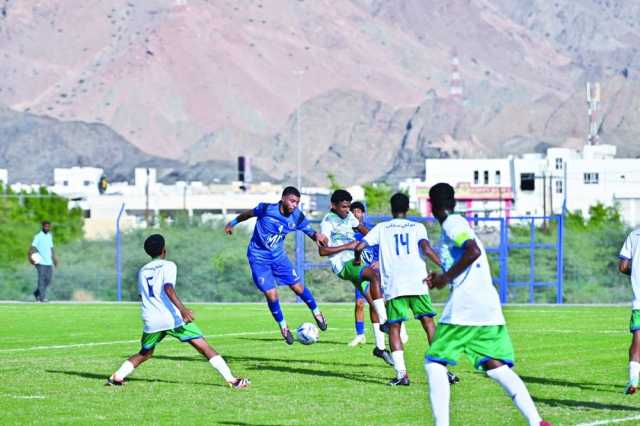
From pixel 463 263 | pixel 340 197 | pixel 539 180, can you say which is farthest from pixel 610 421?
pixel 539 180

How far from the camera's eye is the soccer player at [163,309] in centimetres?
1536

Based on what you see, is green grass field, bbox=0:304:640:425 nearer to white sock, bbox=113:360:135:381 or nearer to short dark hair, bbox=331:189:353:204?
white sock, bbox=113:360:135:381

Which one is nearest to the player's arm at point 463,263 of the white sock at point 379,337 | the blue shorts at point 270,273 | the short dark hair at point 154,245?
the short dark hair at point 154,245

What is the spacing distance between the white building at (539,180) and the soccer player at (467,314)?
441 feet

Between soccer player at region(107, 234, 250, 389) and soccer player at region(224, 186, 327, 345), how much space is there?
3.89 meters

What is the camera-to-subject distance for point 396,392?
50.4ft

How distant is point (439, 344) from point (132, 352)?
10.2 metres

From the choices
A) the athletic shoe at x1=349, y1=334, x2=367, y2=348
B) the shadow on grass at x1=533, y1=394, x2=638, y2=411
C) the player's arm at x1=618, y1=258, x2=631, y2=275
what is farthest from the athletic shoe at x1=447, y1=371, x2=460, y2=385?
the athletic shoe at x1=349, y1=334, x2=367, y2=348

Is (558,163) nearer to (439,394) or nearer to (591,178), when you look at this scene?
(591,178)

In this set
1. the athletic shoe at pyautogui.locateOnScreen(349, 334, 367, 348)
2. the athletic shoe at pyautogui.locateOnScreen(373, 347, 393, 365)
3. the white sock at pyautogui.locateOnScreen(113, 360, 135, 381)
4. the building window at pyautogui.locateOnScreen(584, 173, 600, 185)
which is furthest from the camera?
the building window at pyautogui.locateOnScreen(584, 173, 600, 185)

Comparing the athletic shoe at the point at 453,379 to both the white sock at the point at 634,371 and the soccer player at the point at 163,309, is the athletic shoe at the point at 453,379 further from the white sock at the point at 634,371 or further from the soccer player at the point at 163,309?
the soccer player at the point at 163,309

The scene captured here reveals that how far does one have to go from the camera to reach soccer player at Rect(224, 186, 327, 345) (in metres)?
19.6

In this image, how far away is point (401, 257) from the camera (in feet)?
51.1

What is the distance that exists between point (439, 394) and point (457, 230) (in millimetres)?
1293
